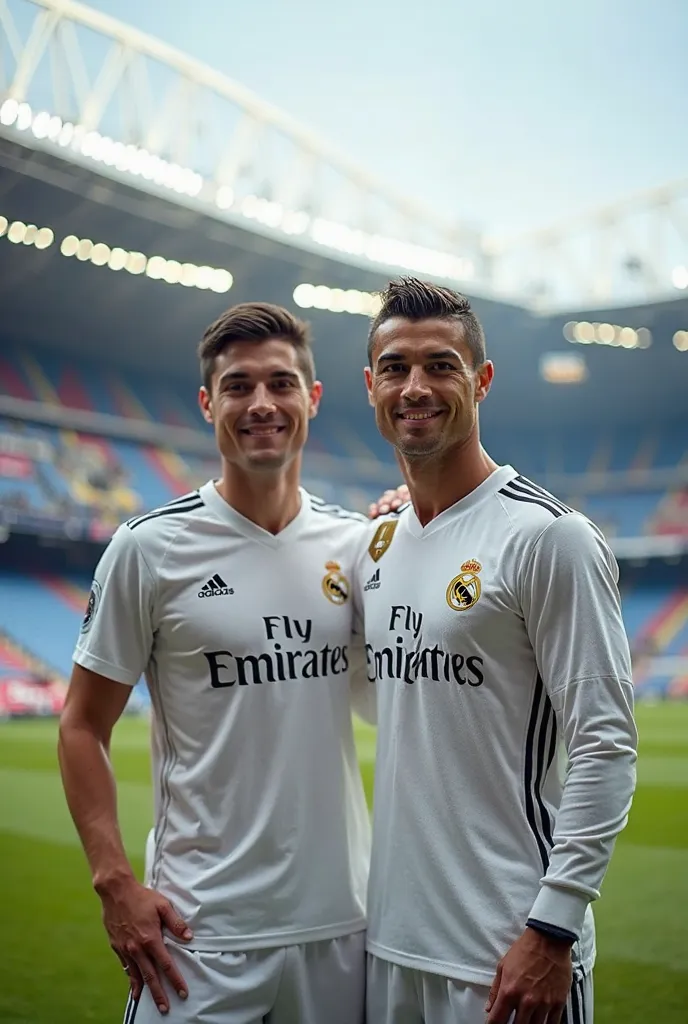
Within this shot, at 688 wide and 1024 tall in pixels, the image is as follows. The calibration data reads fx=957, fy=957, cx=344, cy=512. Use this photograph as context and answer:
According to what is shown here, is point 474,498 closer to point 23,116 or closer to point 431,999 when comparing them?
point 431,999

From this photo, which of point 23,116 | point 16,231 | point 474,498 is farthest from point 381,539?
point 16,231

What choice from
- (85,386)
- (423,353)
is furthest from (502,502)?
(85,386)

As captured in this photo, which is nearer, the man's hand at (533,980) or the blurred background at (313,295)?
the man's hand at (533,980)

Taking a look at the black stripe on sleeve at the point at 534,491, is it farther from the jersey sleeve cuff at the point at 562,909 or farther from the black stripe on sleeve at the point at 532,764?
the jersey sleeve cuff at the point at 562,909

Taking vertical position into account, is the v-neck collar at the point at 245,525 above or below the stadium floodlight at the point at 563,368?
below

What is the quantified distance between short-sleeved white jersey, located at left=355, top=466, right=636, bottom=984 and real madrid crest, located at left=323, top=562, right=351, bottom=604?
0.96ft

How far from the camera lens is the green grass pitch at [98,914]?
10.8 feet

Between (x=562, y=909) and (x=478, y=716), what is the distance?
0.35 m

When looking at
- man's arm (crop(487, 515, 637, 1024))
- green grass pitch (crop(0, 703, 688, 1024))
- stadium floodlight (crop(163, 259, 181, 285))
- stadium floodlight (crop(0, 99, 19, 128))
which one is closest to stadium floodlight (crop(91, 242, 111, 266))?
stadium floodlight (crop(163, 259, 181, 285))

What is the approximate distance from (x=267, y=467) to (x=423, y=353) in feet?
1.57

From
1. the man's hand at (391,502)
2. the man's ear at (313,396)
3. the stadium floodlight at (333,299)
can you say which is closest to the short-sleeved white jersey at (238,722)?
the man's hand at (391,502)

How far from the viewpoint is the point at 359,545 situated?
89.6 inches

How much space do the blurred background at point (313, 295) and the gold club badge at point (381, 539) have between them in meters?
2.01

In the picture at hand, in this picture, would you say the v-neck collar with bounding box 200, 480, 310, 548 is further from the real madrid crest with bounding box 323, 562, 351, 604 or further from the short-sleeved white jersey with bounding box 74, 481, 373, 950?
the real madrid crest with bounding box 323, 562, 351, 604
